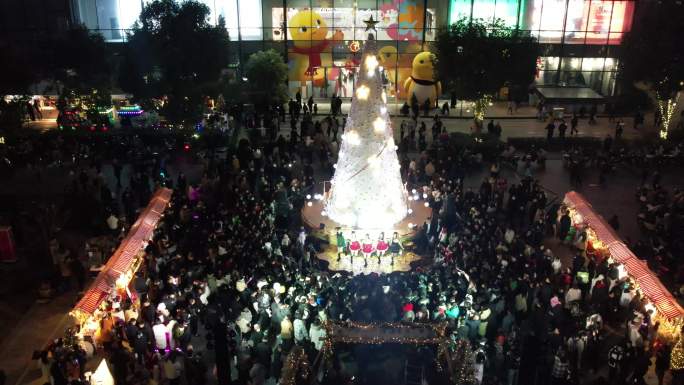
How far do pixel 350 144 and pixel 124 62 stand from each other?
16177mm

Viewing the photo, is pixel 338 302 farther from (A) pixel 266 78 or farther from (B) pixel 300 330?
(A) pixel 266 78

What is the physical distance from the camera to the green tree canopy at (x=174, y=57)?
27.9m

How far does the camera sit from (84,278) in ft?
53.5

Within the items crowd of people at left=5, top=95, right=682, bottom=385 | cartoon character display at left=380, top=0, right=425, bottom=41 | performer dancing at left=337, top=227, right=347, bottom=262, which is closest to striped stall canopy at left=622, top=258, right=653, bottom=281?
crowd of people at left=5, top=95, right=682, bottom=385

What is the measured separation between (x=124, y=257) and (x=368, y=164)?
693 centimetres

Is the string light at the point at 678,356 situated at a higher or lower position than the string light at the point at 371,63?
lower

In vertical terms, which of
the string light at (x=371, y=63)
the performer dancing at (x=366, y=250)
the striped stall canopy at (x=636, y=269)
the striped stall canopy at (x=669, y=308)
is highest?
the string light at (x=371, y=63)

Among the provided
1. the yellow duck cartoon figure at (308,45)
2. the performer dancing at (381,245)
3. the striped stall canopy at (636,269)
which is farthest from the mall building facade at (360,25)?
the striped stall canopy at (636,269)

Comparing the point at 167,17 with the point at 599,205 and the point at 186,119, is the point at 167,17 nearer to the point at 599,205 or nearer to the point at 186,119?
the point at 186,119

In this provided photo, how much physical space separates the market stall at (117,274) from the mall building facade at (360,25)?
65.8ft

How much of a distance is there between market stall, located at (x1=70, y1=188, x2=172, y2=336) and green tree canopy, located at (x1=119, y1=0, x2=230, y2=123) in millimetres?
10803

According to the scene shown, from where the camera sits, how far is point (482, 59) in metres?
28.5

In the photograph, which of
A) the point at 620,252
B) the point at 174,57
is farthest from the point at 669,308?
the point at 174,57

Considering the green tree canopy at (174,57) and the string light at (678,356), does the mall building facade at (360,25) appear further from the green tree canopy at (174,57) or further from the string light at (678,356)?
the string light at (678,356)
